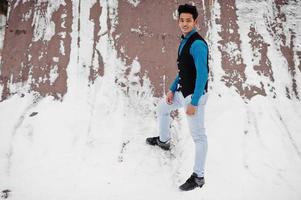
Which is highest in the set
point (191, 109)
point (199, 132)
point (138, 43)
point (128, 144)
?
A: point (138, 43)

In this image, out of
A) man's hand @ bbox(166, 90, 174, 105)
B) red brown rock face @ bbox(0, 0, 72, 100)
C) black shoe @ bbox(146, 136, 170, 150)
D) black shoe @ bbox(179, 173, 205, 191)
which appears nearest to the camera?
black shoe @ bbox(179, 173, 205, 191)

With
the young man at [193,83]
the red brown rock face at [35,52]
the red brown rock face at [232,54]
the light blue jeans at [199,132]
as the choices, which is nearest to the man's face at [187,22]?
the young man at [193,83]

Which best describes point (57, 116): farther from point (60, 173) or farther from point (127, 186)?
point (127, 186)

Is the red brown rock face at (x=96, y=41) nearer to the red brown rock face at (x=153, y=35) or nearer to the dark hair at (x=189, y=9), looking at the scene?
the red brown rock face at (x=153, y=35)

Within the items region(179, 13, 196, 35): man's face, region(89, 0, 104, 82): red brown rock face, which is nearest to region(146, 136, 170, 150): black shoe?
region(89, 0, 104, 82): red brown rock face

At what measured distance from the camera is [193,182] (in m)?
2.76

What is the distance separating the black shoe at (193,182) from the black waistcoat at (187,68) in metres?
0.62

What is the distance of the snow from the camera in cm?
280

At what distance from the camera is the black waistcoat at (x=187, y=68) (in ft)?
8.23

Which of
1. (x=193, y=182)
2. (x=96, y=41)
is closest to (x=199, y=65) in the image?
(x=193, y=182)

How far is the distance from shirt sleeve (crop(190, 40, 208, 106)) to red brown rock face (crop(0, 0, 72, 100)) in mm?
1617

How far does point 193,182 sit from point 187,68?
85 centimetres

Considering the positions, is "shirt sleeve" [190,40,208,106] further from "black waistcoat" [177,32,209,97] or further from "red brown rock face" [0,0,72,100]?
"red brown rock face" [0,0,72,100]

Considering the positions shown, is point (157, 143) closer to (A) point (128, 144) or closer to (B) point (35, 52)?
(A) point (128, 144)
